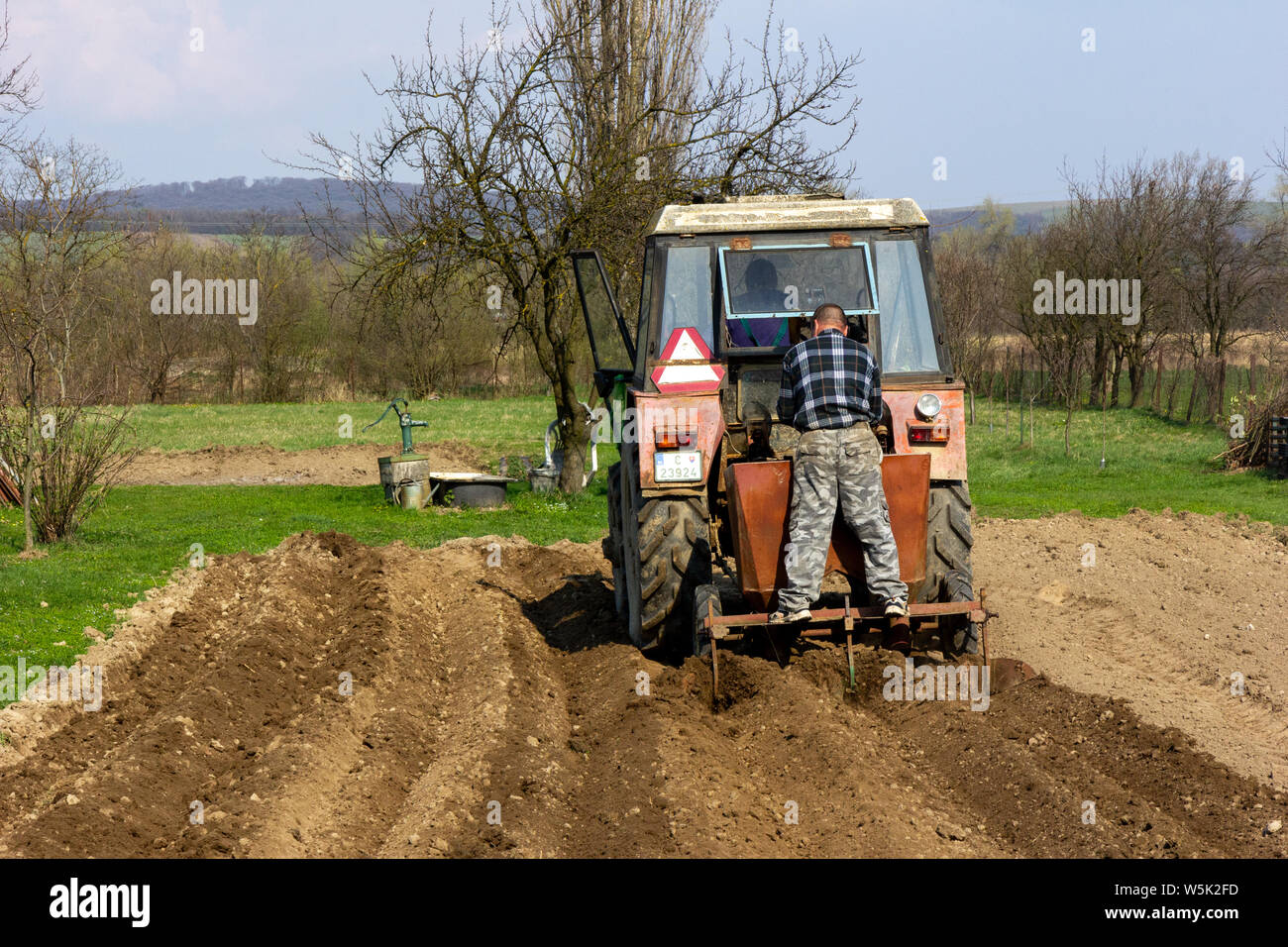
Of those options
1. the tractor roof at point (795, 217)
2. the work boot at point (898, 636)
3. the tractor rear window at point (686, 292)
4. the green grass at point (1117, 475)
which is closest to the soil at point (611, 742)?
the work boot at point (898, 636)

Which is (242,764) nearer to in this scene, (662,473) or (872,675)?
(662,473)

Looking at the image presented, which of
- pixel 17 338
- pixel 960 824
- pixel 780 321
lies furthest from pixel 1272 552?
pixel 17 338

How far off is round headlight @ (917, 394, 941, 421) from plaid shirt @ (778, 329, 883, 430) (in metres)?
0.62

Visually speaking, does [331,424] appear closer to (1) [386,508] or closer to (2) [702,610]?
(1) [386,508]

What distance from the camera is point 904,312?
286 inches

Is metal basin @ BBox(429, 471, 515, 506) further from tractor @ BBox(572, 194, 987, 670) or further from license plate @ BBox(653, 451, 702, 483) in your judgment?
license plate @ BBox(653, 451, 702, 483)

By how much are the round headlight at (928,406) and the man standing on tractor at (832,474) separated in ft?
2.05

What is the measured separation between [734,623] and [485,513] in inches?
388

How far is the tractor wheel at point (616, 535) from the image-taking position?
864cm

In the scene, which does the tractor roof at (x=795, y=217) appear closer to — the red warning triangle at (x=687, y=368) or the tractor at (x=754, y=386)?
the tractor at (x=754, y=386)

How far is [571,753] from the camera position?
623 cm

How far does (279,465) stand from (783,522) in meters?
18.5

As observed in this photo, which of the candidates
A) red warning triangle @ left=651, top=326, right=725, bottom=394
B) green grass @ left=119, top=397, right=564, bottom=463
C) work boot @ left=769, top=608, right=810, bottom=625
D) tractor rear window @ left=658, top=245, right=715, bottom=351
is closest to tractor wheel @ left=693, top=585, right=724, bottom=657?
work boot @ left=769, top=608, right=810, bottom=625
